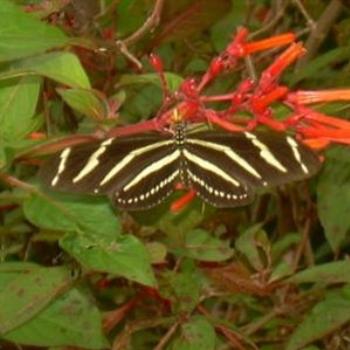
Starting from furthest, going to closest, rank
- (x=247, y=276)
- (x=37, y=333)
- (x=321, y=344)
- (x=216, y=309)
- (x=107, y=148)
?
1. (x=216, y=309)
2. (x=321, y=344)
3. (x=247, y=276)
4. (x=37, y=333)
5. (x=107, y=148)

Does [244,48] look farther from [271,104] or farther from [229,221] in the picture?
[229,221]

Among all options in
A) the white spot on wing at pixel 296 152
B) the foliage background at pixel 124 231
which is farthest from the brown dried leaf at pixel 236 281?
the white spot on wing at pixel 296 152

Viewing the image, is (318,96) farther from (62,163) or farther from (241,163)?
(62,163)

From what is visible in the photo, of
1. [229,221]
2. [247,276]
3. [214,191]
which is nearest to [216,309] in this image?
[229,221]

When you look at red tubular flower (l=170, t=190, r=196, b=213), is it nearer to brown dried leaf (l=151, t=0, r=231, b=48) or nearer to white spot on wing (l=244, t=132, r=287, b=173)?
white spot on wing (l=244, t=132, r=287, b=173)

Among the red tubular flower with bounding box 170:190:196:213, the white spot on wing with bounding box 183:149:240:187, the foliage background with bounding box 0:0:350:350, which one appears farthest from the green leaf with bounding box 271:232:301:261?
the white spot on wing with bounding box 183:149:240:187
